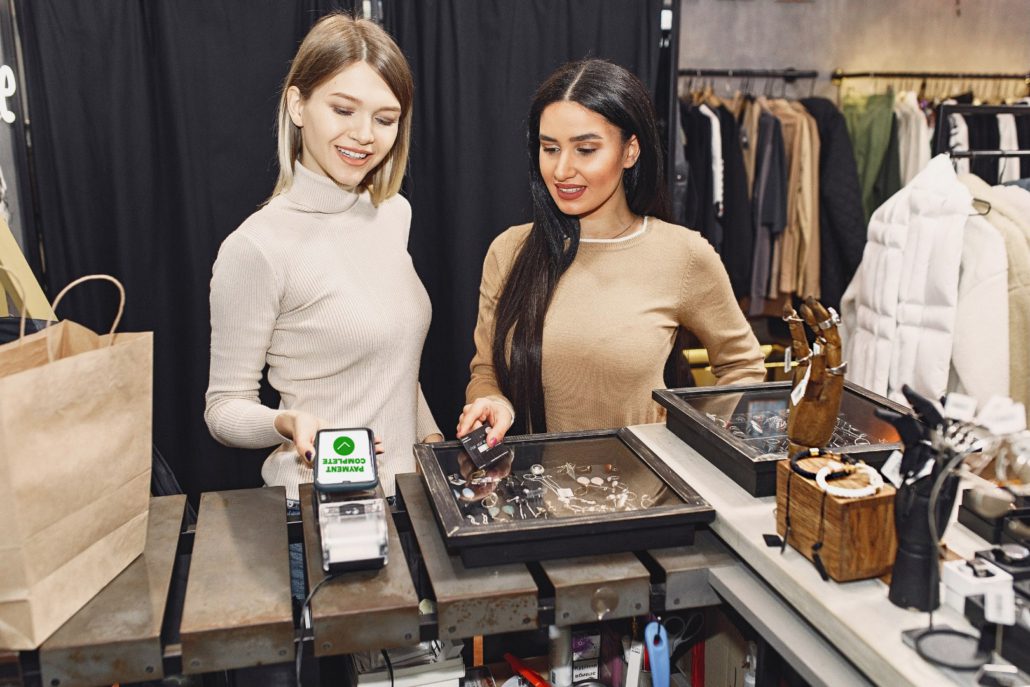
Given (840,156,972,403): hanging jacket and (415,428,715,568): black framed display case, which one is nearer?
(415,428,715,568): black framed display case

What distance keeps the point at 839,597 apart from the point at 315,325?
1126 mm

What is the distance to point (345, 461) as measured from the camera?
52.6 inches

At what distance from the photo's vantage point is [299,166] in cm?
194

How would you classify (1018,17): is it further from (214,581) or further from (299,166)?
(214,581)

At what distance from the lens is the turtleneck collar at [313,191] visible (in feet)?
6.32

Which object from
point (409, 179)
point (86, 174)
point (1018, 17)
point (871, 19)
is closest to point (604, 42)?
point (409, 179)

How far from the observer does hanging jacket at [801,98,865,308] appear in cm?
425

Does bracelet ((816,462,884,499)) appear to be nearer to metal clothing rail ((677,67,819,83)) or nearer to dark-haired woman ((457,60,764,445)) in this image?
dark-haired woman ((457,60,764,445))

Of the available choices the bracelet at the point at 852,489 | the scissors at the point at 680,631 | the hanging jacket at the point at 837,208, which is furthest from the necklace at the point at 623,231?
the hanging jacket at the point at 837,208

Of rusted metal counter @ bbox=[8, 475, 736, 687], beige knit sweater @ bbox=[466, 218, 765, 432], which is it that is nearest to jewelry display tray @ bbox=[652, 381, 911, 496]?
rusted metal counter @ bbox=[8, 475, 736, 687]

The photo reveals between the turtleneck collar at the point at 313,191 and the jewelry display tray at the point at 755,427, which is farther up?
the turtleneck collar at the point at 313,191

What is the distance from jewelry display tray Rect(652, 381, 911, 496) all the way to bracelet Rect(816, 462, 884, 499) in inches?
6.1

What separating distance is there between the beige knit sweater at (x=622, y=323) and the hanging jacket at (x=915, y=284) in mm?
839

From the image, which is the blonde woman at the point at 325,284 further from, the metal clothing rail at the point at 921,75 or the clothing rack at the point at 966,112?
the metal clothing rail at the point at 921,75
